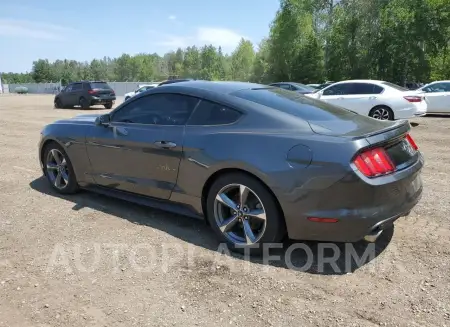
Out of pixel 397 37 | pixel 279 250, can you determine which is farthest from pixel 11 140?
pixel 397 37

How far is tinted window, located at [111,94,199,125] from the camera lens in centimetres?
393

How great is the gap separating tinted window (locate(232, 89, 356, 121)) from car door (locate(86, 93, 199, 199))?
61cm

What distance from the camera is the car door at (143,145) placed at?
3885mm

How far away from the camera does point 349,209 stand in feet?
9.78

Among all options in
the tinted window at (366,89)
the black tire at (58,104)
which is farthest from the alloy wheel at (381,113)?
the black tire at (58,104)

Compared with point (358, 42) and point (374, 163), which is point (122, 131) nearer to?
point (374, 163)

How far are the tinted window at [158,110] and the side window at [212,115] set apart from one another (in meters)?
0.09

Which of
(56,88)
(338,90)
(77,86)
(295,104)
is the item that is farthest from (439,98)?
(56,88)

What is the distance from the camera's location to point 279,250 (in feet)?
11.5

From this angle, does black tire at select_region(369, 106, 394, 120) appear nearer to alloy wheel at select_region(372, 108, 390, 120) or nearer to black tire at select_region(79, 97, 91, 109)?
alloy wheel at select_region(372, 108, 390, 120)

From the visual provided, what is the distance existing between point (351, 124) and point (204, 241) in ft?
5.64

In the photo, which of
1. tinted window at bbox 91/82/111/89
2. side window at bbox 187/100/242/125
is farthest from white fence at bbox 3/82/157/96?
side window at bbox 187/100/242/125

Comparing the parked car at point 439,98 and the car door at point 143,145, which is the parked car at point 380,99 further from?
the car door at point 143,145

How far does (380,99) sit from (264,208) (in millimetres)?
9657
